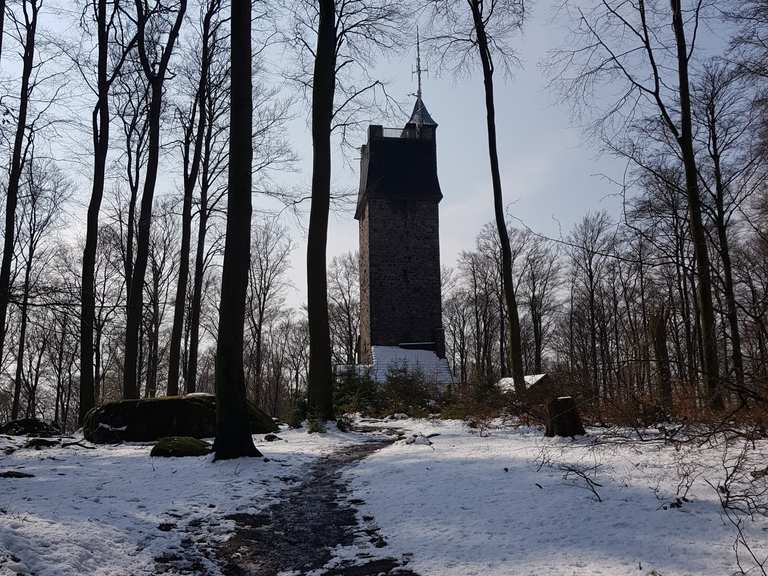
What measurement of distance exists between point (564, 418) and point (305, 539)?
4.43m

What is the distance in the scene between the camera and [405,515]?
500 cm

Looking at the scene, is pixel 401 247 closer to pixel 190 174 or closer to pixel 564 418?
pixel 190 174

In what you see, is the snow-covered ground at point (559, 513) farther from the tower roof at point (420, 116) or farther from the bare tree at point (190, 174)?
the tower roof at point (420, 116)

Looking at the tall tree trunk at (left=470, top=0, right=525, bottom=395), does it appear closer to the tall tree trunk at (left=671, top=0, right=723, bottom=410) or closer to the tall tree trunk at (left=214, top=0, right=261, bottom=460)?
the tall tree trunk at (left=671, top=0, right=723, bottom=410)

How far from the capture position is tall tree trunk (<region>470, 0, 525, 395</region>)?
43.9ft

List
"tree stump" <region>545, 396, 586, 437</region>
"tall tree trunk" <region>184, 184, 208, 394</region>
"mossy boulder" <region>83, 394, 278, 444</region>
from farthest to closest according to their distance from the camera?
"tall tree trunk" <region>184, 184, 208, 394</region> < "mossy boulder" <region>83, 394, 278, 444</region> < "tree stump" <region>545, 396, 586, 437</region>

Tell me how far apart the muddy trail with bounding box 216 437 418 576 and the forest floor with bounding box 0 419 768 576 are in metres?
0.02

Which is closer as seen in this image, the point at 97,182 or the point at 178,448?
the point at 178,448

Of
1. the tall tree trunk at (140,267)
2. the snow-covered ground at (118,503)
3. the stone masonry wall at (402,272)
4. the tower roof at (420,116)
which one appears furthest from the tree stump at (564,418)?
the tower roof at (420,116)

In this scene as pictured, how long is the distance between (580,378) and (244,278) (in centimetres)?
525

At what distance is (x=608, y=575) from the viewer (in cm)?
326

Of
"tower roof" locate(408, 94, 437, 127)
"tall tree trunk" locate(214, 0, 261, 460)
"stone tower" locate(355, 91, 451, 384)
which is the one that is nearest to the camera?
"tall tree trunk" locate(214, 0, 261, 460)

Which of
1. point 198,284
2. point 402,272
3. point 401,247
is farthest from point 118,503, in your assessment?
point 401,247

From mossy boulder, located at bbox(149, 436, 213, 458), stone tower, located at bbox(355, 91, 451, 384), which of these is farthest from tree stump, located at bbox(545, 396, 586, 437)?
stone tower, located at bbox(355, 91, 451, 384)
